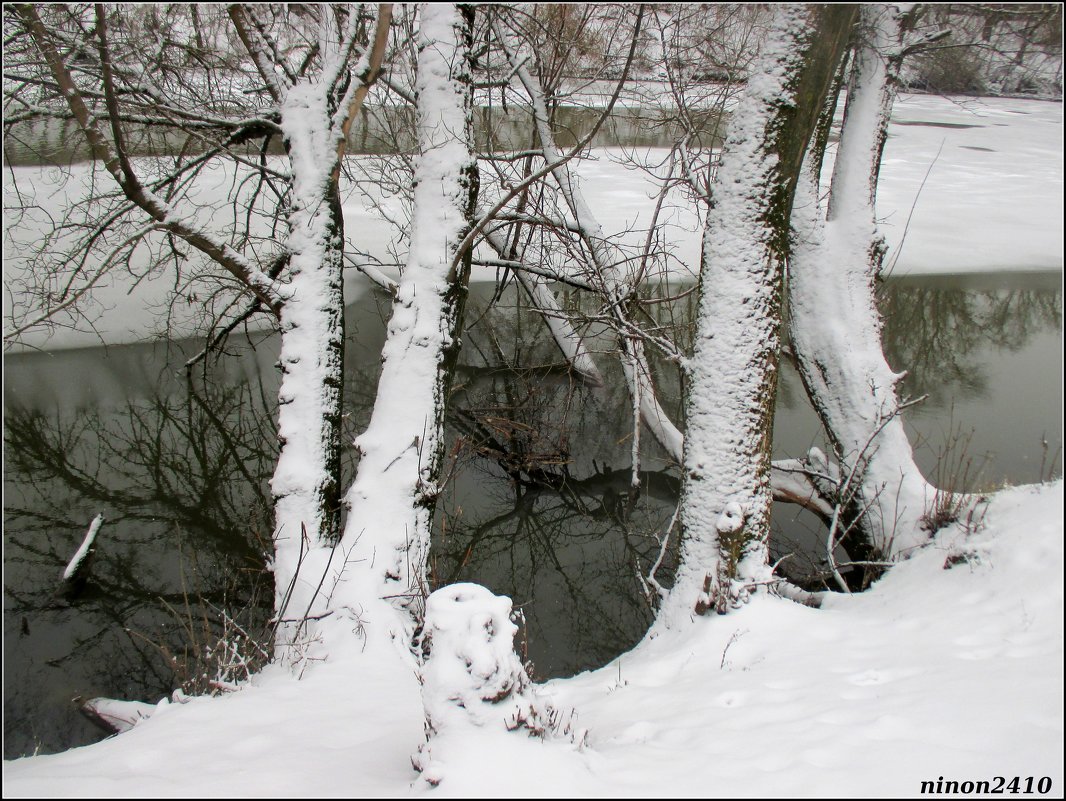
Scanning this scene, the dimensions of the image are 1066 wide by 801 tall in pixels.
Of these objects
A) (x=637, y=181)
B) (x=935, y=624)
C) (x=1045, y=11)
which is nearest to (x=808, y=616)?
(x=935, y=624)

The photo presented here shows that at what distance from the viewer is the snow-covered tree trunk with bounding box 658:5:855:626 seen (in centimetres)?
364

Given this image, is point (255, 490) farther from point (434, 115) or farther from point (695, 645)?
point (695, 645)

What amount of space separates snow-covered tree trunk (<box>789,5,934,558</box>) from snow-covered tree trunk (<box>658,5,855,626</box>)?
3.67 ft

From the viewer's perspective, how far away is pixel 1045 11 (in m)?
4.66

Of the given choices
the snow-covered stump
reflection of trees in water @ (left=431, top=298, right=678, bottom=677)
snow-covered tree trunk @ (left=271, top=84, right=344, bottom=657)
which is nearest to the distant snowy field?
reflection of trees in water @ (left=431, top=298, right=678, bottom=677)

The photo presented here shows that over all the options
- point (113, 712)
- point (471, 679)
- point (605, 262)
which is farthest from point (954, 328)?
Result: point (113, 712)

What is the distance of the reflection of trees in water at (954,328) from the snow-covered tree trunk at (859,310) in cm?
425

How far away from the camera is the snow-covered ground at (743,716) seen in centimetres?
209

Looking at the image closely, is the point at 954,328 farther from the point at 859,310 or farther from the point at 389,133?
the point at 389,133

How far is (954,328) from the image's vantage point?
33.3 ft

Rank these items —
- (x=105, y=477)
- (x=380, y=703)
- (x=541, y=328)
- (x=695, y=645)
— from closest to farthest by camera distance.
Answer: (x=380, y=703)
(x=695, y=645)
(x=105, y=477)
(x=541, y=328)

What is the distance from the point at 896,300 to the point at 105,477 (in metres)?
10.4

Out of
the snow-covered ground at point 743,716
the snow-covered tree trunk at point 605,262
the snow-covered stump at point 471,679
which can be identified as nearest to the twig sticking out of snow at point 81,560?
the snow-covered ground at point 743,716

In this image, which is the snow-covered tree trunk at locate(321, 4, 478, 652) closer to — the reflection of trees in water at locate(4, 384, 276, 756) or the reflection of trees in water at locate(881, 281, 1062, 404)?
the reflection of trees in water at locate(4, 384, 276, 756)
